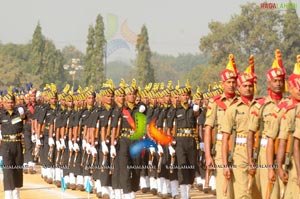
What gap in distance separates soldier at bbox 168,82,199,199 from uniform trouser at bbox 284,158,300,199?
376 inches

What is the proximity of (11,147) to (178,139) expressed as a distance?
11.8ft

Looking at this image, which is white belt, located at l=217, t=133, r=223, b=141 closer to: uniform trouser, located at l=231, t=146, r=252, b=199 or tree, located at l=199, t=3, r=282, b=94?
uniform trouser, located at l=231, t=146, r=252, b=199

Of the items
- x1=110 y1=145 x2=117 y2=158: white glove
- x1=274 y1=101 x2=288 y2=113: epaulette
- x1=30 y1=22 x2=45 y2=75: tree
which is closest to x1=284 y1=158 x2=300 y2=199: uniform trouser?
x1=274 y1=101 x2=288 y2=113: epaulette

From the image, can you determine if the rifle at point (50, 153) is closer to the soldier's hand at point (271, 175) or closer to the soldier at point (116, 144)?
the soldier at point (116, 144)

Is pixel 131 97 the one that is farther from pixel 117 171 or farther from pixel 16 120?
pixel 16 120

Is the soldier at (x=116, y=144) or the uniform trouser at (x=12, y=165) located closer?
the soldier at (x=116, y=144)

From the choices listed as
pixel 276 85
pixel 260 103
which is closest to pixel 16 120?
pixel 260 103

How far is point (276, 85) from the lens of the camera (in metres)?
14.6

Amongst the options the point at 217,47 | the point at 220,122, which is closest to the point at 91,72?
the point at 217,47

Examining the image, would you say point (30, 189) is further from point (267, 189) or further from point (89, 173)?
point (267, 189)

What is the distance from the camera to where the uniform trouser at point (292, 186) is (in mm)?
13250

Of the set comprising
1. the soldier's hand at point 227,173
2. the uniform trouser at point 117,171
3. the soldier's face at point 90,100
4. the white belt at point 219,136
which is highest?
the soldier's face at point 90,100

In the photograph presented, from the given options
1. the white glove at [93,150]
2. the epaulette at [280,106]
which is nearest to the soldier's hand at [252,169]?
the epaulette at [280,106]

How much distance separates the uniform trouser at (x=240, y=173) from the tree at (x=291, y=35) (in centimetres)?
8211
